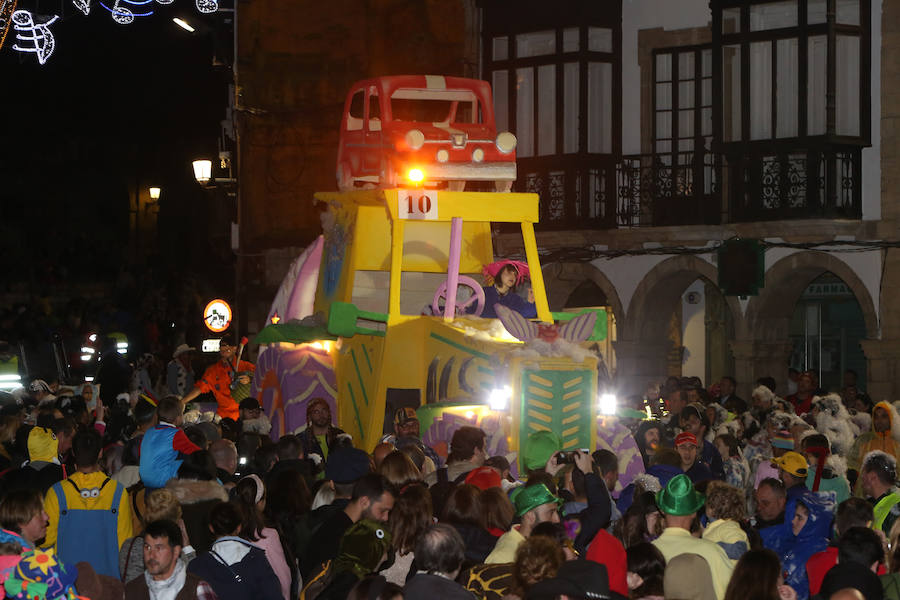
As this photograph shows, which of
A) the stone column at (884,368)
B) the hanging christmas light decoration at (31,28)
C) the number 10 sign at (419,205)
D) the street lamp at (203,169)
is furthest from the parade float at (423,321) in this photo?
the street lamp at (203,169)

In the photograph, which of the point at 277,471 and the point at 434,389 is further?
the point at 434,389

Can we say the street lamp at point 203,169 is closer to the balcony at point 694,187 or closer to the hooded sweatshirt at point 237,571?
the balcony at point 694,187

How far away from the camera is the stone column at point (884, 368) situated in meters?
21.4

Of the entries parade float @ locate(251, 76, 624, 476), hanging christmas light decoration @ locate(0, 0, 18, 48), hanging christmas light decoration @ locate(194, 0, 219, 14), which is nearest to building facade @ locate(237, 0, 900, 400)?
hanging christmas light decoration @ locate(194, 0, 219, 14)

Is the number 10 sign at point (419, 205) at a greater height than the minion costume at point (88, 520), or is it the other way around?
the number 10 sign at point (419, 205)

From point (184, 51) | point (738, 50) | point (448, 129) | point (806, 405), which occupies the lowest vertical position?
point (806, 405)

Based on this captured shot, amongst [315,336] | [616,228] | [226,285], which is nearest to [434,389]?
[315,336]

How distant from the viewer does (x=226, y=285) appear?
4028 centimetres

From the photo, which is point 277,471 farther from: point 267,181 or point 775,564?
point 267,181

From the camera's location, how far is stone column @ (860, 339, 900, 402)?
21406 millimetres

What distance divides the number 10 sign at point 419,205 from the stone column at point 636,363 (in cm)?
1139

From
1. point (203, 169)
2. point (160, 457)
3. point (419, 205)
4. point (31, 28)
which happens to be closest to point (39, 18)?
point (31, 28)

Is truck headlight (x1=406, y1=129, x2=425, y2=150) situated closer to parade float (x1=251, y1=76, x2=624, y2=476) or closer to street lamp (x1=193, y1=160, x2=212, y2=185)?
parade float (x1=251, y1=76, x2=624, y2=476)

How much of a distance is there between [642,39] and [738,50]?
5.52 feet
